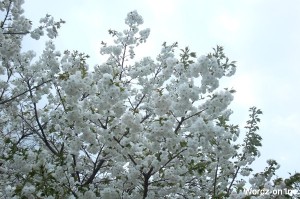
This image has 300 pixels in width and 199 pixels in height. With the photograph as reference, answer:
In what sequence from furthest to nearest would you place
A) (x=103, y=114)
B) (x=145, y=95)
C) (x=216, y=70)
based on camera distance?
(x=145, y=95)
(x=103, y=114)
(x=216, y=70)

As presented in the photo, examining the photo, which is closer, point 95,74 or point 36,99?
point 95,74

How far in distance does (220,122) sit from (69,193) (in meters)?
3.24

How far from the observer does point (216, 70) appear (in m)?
5.99

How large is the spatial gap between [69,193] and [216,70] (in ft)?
12.1

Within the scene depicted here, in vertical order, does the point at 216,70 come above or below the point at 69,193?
above

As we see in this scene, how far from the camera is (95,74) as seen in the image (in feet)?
28.0

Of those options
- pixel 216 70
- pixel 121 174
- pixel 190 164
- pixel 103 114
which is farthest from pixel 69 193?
pixel 216 70

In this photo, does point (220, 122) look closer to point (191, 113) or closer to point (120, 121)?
point (191, 113)

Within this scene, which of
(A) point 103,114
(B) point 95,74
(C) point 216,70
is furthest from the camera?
(B) point 95,74

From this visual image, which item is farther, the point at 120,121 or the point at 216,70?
the point at 120,121

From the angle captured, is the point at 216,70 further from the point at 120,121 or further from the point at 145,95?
the point at 145,95

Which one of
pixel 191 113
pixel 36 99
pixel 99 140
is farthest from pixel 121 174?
pixel 36 99

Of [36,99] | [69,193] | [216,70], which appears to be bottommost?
[69,193]

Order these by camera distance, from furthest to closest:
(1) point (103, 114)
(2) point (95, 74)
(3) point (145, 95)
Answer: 1. (3) point (145, 95)
2. (2) point (95, 74)
3. (1) point (103, 114)
